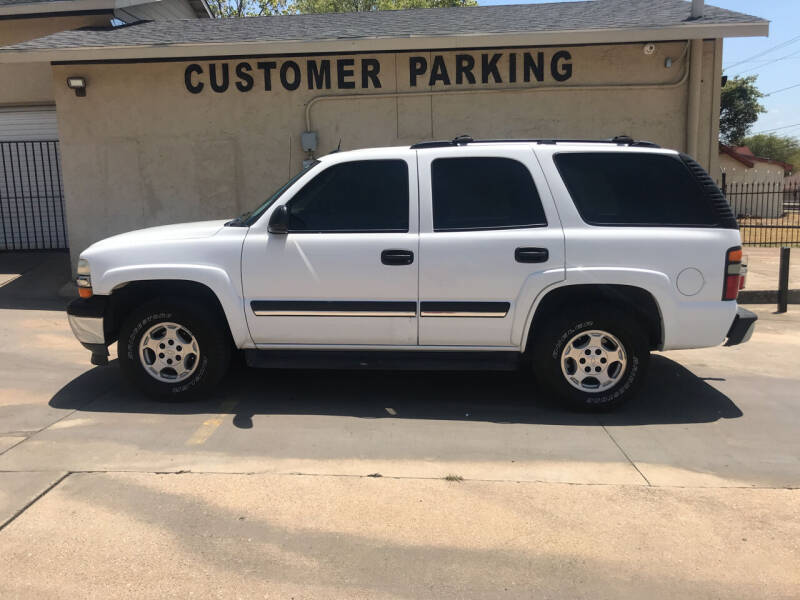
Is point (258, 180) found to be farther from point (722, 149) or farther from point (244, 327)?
point (722, 149)

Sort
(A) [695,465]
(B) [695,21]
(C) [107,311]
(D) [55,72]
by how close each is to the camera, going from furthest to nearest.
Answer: (D) [55,72], (B) [695,21], (C) [107,311], (A) [695,465]

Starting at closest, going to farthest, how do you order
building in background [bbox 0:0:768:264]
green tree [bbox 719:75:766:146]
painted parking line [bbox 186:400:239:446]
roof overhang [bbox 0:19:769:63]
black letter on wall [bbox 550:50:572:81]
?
painted parking line [bbox 186:400:239:446] < roof overhang [bbox 0:19:769:63] < building in background [bbox 0:0:768:264] < black letter on wall [bbox 550:50:572:81] < green tree [bbox 719:75:766:146]

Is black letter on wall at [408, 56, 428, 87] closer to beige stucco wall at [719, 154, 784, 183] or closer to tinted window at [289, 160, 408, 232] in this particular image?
tinted window at [289, 160, 408, 232]

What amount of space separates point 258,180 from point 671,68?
612cm

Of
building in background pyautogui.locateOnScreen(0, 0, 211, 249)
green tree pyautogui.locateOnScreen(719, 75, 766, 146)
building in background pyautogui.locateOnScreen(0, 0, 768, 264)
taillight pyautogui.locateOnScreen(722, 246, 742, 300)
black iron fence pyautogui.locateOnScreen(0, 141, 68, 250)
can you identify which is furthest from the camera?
green tree pyautogui.locateOnScreen(719, 75, 766, 146)

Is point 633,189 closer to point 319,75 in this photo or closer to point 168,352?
point 168,352

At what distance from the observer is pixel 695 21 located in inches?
346

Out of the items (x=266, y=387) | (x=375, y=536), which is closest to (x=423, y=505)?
(x=375, y=536)

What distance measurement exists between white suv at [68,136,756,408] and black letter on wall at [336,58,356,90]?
4.88 metres

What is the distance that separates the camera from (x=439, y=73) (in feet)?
31.2

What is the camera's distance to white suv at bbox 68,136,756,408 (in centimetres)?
482

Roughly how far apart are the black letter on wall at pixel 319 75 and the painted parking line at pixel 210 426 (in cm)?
580

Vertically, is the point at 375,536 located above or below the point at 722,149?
below

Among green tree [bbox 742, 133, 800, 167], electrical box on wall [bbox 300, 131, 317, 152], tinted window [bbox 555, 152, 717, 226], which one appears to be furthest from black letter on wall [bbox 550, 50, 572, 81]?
green tree [bbox 742, 133, 800, 167]
